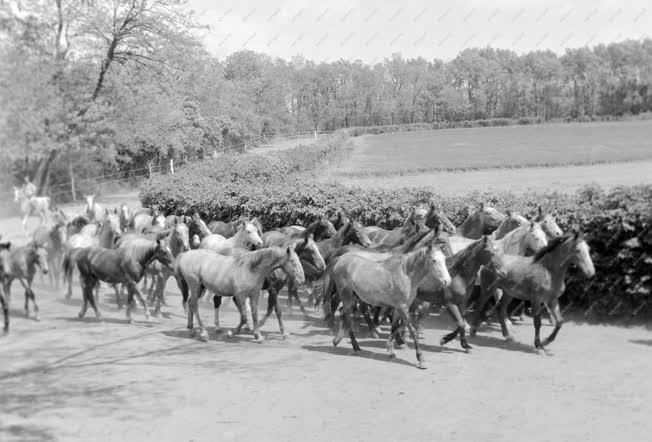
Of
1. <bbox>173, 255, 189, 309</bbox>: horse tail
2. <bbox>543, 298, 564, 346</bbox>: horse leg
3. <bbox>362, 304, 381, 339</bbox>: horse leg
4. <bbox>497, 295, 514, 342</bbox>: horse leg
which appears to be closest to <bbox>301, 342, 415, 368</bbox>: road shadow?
<bbox>362, 304, 381, 339</bbox>: horse leg

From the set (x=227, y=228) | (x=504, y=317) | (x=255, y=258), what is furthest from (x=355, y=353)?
(x=227, y=228)

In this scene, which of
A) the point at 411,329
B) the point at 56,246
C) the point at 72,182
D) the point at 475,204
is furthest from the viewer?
the point at 475,204

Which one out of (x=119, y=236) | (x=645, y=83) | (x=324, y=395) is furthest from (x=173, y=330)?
(x=645, y=83)

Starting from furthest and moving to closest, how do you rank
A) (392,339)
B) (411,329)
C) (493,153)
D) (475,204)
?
(493,153) → (475,204) → (392,339) → (411,329)

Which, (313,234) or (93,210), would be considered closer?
(93,210)

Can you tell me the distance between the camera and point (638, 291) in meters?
11.1

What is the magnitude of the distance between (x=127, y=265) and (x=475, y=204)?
7.90 m

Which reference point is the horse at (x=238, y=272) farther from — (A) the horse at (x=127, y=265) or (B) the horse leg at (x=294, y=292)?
(B) the horse leg at (x=294, y=292)

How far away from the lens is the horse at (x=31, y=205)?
8.34 m

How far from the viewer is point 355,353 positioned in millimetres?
10219

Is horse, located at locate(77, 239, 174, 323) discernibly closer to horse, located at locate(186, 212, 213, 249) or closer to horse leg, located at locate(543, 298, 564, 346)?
horse, located at locate(186, 212, 213, 249)

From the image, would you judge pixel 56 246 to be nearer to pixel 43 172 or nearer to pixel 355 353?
pixel 43 172

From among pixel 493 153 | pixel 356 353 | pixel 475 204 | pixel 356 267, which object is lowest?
pixel 356 353

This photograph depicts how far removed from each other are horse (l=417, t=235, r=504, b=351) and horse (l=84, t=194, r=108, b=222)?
6.02m
